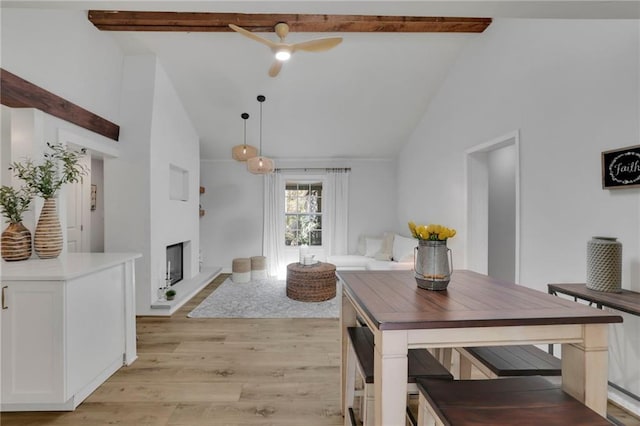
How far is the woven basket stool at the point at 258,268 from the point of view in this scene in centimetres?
514

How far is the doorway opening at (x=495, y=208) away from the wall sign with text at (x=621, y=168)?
0.75 metres

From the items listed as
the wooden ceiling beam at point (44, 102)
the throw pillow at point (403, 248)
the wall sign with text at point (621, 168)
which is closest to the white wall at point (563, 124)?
the wall sign with text at point (621, 168)

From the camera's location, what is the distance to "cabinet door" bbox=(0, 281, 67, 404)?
5.61 ft

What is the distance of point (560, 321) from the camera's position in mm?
989

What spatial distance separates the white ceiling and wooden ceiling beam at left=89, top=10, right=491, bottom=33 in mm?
170

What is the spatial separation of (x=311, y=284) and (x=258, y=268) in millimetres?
1611

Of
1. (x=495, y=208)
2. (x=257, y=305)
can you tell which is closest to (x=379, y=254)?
(x=495, y=208)

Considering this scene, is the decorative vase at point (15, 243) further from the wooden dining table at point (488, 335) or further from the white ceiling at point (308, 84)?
the wooden dining table at point (488, 335)

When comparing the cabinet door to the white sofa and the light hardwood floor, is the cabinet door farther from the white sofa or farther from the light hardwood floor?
the white sofa

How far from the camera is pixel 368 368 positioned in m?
1.22

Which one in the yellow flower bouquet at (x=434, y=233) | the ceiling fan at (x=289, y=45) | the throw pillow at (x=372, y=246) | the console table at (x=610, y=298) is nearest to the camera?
the yellow flower bouquet at (x=434, y=233)

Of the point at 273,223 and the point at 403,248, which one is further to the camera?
the point at 273,223

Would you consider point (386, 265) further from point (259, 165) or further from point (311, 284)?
point (259, 165)

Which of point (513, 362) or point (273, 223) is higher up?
point (273, 223)
